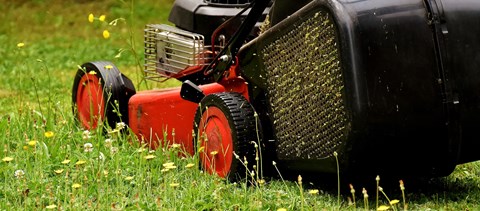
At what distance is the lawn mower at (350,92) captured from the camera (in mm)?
3375

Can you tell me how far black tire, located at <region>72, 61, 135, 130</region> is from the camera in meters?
4.63

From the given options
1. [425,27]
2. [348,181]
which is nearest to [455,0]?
[425,27]

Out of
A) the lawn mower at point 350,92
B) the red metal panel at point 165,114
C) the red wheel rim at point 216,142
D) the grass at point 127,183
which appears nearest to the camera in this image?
the lawn mower at point 350,92

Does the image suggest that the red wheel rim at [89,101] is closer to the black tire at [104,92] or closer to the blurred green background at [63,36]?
the black tire at [104,92]

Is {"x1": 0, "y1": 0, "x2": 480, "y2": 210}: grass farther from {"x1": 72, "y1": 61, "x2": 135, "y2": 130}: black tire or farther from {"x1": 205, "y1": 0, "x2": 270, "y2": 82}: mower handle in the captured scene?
{"x1": 205, "y1": 0, "x2": 270, "y2": 82}: mower handle

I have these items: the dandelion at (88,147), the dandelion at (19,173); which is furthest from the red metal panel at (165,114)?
the dandelion at (19,173)

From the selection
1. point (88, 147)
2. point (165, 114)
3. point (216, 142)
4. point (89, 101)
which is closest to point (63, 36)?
point (89, 101)

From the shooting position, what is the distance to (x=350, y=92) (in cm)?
334

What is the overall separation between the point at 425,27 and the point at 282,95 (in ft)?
1.89

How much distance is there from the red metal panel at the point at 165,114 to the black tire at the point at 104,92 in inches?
2.5

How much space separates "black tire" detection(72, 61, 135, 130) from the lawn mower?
657 mm

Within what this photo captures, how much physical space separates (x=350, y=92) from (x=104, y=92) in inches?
63.2

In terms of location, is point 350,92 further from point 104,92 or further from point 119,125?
point 104,92

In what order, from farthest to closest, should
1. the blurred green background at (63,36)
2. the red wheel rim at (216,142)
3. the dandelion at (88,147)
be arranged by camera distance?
the blurred green background at (63,36) < the dandelion at (88,147) < the red wheel rim at (216,142)
